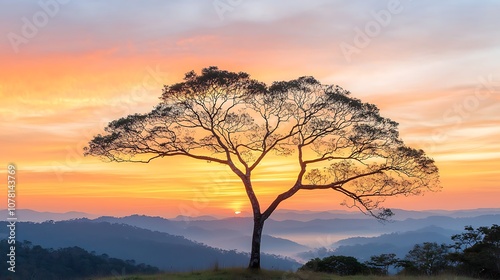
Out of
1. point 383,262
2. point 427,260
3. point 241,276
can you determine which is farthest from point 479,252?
point 241,276

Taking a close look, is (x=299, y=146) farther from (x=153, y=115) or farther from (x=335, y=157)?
(x=153, y=115)

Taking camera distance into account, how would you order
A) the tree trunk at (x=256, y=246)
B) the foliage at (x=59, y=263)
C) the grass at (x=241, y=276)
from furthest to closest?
the foliage at (x=59, y=263) → the tree trunk at (x=256, y=246) → the grass at (x=241, y=276)

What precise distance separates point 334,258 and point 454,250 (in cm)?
1182

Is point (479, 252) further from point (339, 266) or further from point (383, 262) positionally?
point (339, 266)

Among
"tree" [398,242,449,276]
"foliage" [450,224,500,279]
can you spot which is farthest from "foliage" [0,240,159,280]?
"foliage" [450,224,500,279]

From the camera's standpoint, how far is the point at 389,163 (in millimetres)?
33281

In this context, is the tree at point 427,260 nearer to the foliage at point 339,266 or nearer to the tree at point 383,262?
the tree at point 383,262

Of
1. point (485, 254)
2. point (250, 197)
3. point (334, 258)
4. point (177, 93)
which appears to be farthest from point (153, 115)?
point (485, 254)

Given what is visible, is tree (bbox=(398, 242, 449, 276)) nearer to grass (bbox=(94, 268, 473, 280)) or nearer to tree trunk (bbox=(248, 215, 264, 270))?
grass (bbox=(94, 268, 473, 280))

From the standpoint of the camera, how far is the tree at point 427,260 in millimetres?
39281

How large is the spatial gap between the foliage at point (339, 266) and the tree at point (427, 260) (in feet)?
12.3

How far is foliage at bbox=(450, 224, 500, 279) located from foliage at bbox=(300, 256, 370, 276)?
24.6 feet

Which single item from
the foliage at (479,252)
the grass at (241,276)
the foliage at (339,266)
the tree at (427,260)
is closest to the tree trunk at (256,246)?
the grass at (241,276)

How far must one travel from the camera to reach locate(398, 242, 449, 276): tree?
129ft
